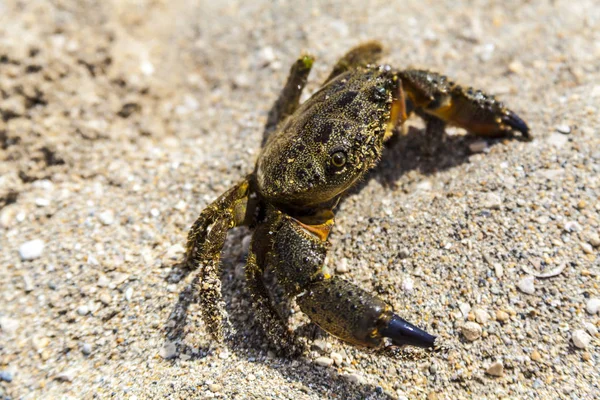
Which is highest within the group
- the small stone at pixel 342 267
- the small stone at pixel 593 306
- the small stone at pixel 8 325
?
the small stone at pixel 8 325

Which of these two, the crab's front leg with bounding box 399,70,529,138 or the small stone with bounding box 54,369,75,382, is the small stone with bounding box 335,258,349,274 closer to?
the crab's front leg with bounding box 399,70,529,138

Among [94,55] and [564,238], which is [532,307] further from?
[94,55]

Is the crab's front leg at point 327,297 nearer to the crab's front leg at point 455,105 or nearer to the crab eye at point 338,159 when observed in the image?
the crab eye at point 338,159

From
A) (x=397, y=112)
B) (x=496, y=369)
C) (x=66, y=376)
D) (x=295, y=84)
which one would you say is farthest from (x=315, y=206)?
(x=66, y=376)

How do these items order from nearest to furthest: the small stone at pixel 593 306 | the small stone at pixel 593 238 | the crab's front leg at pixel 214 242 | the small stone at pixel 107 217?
the small stone at pixel 593 306 < the crab's front leg at pixel 214 242 < the small stone at pixel 593 238 < the small stone at pixel 107 217

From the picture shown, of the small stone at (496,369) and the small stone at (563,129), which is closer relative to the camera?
the small stone at (496,369)

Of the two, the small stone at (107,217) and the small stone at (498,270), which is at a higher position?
the small stone at (107,217)

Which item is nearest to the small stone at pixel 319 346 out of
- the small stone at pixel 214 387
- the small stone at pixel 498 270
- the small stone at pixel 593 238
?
the small stone at pixel 214 387

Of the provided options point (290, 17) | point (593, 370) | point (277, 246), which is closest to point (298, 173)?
point (277, 246)
